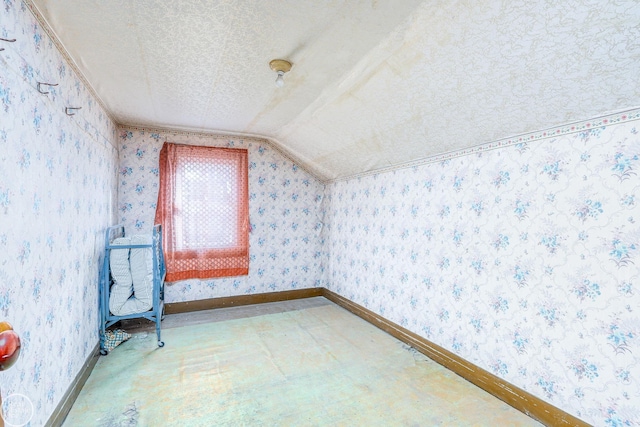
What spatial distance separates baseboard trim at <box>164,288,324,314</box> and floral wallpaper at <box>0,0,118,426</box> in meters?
1.35

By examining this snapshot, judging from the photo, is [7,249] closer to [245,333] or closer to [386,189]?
[245,333]

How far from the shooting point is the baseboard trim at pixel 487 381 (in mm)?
1875

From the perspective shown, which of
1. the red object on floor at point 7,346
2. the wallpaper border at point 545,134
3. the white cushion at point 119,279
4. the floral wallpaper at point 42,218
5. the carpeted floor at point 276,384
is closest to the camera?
the red object on floor at point 7,346

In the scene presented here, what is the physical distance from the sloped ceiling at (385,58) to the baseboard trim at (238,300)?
237 centimetres

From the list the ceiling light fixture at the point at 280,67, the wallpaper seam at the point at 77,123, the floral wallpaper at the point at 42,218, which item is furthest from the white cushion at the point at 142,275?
the ceiling light fixture at the point at 280,67

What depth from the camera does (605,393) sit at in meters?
1.67

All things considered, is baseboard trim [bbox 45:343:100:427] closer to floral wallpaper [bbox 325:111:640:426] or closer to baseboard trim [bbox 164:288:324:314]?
baseboard trim [bbox 164:288:324:314]

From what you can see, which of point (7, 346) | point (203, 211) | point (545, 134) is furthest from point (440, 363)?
point (203, 211)

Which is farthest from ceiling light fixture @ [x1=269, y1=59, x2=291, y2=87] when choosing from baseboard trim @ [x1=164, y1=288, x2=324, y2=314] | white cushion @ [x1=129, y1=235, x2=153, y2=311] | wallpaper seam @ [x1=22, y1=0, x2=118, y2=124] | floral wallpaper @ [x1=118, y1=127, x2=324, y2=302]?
baseboard trim @ [x1=164, y1=288, x2=324, y2=314]

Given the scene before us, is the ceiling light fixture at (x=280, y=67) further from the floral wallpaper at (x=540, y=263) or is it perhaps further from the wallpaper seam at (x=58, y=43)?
the floral wallpaper at (x=540, y=263)

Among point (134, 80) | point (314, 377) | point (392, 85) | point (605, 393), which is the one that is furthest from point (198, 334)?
point (605, 393)

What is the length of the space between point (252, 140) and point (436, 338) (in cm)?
314

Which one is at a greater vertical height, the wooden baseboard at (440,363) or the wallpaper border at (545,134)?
the wallpaper border at (545,134)

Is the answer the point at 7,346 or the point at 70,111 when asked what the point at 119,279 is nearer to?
the point at 70,111
